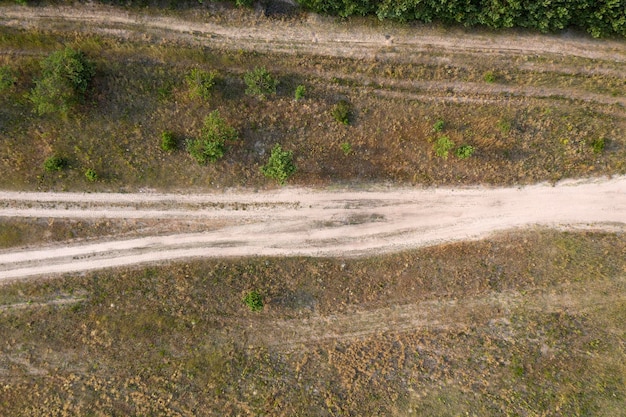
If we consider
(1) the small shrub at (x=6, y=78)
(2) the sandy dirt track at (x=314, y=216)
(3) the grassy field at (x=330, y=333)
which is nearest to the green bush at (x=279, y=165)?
(2) the sandy dirt track at (x=314, y=216)

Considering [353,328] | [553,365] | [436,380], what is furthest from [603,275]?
[353,328]

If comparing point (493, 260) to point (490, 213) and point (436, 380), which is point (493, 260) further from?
point (436, 380)

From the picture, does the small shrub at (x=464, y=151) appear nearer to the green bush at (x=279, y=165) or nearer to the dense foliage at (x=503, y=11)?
the dense foliage at (x=503, y=11)

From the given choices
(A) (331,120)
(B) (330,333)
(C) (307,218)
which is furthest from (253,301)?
(A) (331,120)

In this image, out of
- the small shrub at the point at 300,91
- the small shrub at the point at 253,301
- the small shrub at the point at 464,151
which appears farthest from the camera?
the small shrub at the point at 253,301

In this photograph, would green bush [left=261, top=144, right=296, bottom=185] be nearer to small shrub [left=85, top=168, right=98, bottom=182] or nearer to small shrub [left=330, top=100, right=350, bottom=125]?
small shrub [left=330, top=100, right=350, bottom=125]

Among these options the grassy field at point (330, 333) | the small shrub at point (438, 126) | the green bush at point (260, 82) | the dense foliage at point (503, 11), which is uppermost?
the dense foliage at point (503, 11)
